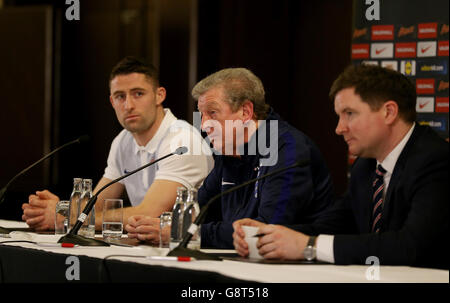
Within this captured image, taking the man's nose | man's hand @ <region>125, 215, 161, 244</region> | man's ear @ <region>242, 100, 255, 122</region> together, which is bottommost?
man's hand @ <region>125, 215, 161, 244</region>

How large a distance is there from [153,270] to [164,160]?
5.12 feet

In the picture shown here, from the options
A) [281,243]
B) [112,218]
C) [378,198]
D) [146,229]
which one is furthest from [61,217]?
[378,198]

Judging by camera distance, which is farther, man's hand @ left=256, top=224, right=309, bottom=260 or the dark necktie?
the dark necktie

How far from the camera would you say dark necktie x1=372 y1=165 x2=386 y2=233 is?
2325 mm

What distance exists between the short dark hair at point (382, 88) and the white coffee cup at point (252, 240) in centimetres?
53

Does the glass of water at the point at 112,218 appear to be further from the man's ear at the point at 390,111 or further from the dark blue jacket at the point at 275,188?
the man's ear at the point at 390,111

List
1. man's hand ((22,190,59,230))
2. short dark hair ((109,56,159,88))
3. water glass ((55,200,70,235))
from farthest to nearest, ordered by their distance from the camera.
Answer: short dark hair ((109,56,159,88)) < man's hand ((22,190,59,230)) < water glass ((55,200,70,235))

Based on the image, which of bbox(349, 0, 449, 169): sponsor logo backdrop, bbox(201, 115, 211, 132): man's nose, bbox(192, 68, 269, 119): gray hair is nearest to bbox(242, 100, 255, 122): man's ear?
bbox(192, 68, 269, 119): gray hair

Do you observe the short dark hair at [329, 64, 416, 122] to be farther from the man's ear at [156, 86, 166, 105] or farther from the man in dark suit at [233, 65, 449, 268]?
the man's ear at [156, 86, 166, 105]

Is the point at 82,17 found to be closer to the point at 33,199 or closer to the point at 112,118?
the point at 112,118

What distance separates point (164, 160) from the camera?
3486mm

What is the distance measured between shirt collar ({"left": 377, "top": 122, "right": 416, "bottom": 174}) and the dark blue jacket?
43 centimetres

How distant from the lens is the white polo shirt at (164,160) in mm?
3427

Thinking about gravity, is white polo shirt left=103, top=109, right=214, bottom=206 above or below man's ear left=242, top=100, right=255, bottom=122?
below
